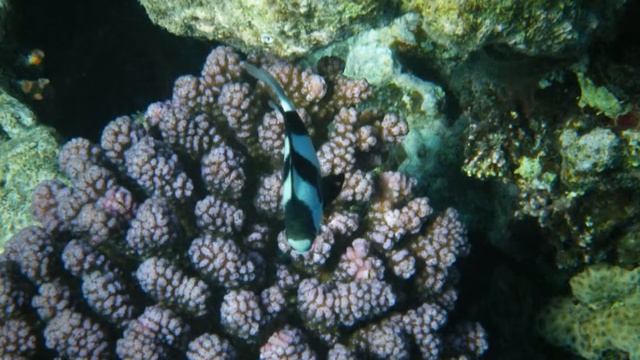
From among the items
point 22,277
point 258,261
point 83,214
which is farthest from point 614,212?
point 22,277

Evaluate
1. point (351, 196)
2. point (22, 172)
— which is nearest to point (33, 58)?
point (22, 172)

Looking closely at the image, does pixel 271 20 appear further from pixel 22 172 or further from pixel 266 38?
pixel 22 172

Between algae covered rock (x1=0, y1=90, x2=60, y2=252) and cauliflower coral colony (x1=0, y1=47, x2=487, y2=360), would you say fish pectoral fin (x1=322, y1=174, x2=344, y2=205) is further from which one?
algae covered rock (x1=0, y1=90, x2=60, y2=252)

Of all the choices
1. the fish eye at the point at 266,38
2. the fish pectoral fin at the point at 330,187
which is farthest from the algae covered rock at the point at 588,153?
the fish eye at the point at 266,38

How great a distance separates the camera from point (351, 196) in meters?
3.37

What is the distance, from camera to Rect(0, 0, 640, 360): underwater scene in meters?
3.09

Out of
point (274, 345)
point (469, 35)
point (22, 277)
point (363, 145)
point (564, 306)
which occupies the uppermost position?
point (469, 35)

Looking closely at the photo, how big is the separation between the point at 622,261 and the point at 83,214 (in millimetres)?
3893

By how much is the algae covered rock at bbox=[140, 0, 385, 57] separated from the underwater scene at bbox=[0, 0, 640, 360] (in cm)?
2

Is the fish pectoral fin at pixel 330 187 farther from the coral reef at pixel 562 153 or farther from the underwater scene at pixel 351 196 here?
the coral reef at pixel 562 153

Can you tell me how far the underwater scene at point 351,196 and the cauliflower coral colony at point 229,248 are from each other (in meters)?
0.01

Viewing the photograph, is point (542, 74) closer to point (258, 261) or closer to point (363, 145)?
point (363, 145)

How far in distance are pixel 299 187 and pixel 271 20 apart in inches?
64.4

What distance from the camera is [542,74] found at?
11.3ft
